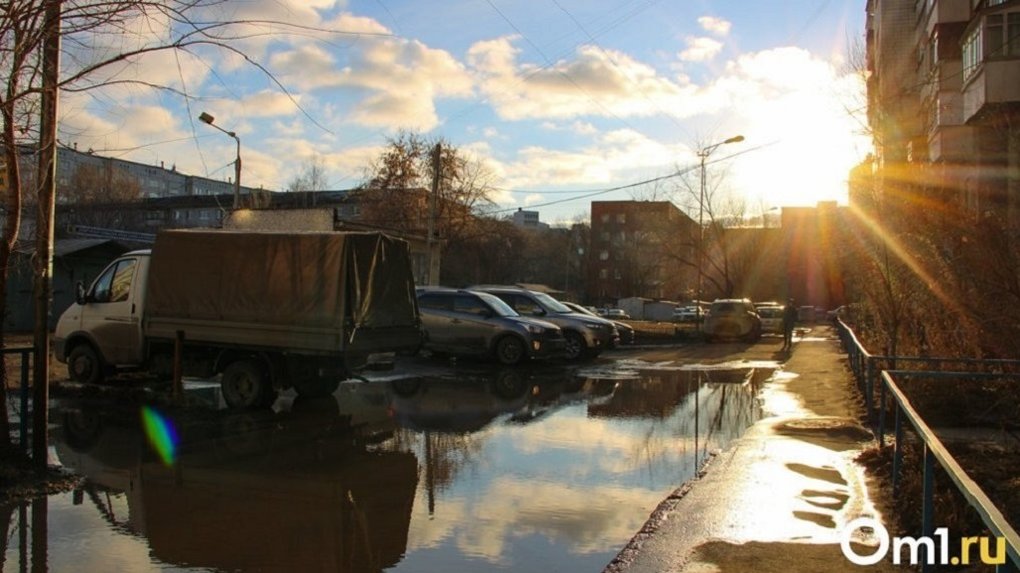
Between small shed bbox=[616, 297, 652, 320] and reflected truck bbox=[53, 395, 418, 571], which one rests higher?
small shed bbox=[616, 297, 652, 320]

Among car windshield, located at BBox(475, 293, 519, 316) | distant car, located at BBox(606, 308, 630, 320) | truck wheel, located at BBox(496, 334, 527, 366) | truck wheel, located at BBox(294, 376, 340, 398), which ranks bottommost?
truck wheel, located at BBox(294, 376, 340, 398)

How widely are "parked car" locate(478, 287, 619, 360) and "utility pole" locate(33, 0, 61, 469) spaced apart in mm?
14282

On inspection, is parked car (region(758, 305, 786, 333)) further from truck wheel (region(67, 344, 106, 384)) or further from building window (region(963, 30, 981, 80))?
truck wheel (region(67, 344, 106, 384))

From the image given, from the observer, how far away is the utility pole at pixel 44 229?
659 cm

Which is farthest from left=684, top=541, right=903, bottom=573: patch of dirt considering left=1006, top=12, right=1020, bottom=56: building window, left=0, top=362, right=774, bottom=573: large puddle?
left=1006, top=12, right=1020, bottom=56: building window

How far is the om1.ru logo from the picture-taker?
4425 millimetres

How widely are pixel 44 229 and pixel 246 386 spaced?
481 cm

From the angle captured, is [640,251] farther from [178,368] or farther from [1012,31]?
[178,368]

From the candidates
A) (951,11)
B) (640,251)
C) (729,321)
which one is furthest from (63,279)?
(640,251)

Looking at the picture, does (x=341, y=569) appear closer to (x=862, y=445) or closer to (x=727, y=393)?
(x=862, y=445)

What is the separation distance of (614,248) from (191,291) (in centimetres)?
9877

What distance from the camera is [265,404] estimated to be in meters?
11.4

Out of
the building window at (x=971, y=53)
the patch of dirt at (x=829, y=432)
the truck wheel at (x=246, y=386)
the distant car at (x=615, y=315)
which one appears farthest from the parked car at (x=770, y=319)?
the truck wheel at (x=246, y=386)

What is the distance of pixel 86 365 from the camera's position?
12789 mm
